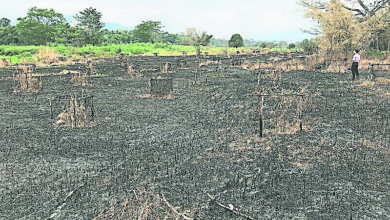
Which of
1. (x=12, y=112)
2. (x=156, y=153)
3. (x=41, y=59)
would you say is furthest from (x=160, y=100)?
(x=41, y=59)

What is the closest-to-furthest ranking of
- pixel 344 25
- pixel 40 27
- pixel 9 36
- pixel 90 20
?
1. pixel 344 25
2. pixel 40 27
3. pixel 9 36
4. pixel 90 20

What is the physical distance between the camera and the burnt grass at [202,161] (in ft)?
14.9

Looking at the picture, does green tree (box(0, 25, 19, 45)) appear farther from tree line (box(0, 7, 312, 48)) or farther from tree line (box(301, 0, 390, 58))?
tree line (box(301, 0, 390, 58))

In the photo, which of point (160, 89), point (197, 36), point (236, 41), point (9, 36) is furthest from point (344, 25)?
point (9, 36)

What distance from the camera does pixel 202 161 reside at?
19.8 feet

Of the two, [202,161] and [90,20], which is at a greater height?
[90,20]

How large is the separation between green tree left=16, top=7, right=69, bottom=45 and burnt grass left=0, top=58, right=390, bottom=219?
35.0m

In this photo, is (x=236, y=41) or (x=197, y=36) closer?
(x=197, y=36)

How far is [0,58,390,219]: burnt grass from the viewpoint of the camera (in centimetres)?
455

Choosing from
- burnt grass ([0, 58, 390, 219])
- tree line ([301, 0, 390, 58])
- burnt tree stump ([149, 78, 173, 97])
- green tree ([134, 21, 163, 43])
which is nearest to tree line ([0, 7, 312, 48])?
green tree ([134, 21, 163, 43])

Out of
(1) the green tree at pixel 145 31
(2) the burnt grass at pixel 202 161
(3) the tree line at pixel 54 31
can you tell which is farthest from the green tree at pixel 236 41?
(2) the burnt grass at pixel 202 161

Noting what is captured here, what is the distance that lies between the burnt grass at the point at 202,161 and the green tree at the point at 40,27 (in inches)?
1379

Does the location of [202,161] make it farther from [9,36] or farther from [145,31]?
[145,31]

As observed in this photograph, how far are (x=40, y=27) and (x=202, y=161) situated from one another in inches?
1657
